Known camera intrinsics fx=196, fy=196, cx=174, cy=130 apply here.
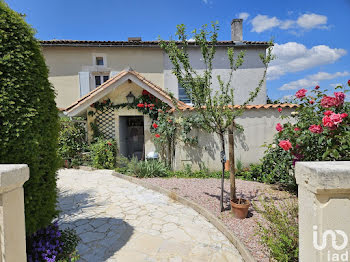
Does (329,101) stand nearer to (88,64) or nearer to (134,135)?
(134,135)

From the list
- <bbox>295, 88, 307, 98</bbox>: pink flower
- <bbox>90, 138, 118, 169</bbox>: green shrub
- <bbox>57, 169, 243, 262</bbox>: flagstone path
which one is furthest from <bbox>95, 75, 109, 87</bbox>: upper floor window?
<bbox>295, 88, 307, 98</bbox>: pink flower

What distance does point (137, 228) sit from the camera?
12.2ft

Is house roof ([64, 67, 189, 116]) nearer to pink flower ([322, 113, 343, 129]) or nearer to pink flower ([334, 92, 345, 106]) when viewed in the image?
pink flower ([334, 92, 345, 106])

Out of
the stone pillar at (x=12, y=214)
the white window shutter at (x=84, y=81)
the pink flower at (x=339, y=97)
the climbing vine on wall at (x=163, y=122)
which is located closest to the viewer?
the stone pillar at (x=12, y=214)

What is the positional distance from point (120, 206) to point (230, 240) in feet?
8.75

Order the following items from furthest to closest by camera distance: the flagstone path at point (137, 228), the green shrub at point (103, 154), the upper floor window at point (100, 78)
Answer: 1. the upper floor window at point (100, 78)
2. the green shrub at point (103, 154)
3. the flagstone path at point (137, 228)

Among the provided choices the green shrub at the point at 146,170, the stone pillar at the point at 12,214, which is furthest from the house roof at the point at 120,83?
the stone pillar at the point at 12,214

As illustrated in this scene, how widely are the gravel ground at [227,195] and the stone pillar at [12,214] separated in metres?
2.65

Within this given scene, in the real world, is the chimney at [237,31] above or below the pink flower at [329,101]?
above

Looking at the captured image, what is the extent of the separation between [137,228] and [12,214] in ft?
8.03

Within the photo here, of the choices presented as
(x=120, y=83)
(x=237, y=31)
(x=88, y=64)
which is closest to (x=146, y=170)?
(x=120, y=83)

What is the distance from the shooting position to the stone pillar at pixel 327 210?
133 centimetres

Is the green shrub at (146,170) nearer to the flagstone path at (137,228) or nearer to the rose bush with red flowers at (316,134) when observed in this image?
the flagstone path at (137,228)

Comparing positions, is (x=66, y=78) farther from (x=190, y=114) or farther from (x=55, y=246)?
(x=55, y=246)
